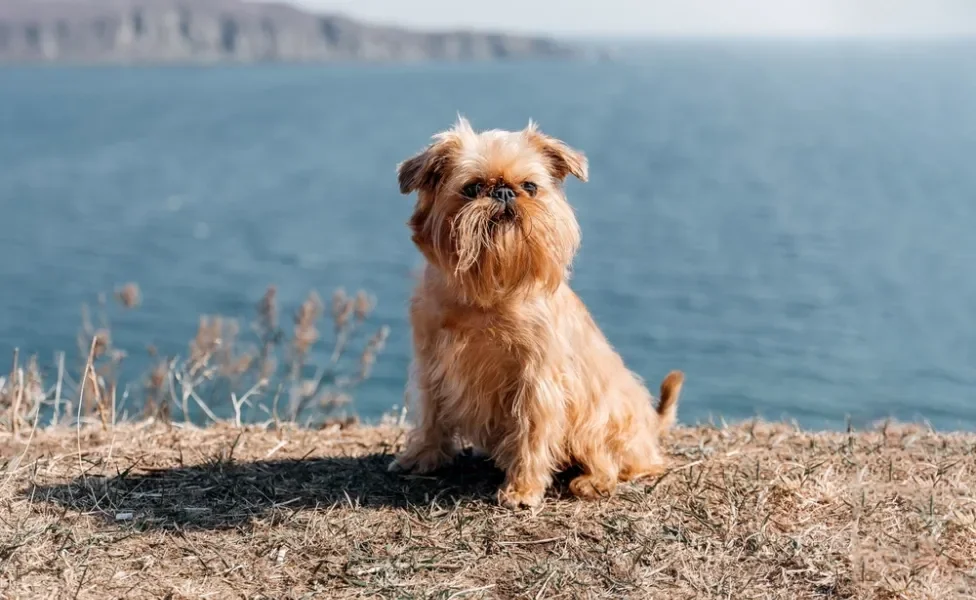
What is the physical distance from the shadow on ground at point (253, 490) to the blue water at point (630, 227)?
3.97 ft

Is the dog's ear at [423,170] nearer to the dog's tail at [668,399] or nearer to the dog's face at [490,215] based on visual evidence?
the dog's face at [490,215]

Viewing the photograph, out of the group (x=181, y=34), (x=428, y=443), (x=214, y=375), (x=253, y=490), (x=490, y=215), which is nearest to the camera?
(x=490, y=215)

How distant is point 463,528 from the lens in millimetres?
5094

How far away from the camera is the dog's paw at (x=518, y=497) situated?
533cm

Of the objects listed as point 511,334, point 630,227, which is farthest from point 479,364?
point 630,227

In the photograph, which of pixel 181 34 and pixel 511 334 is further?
pixel 181 34

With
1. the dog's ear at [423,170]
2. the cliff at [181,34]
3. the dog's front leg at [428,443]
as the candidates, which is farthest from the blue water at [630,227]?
the cliff at [181,34]

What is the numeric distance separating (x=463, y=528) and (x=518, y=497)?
0.39 m

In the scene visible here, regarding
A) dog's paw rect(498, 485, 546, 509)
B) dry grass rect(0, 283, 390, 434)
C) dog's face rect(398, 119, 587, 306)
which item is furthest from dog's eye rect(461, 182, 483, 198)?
dry grass rect(0, 283, 390, 434)

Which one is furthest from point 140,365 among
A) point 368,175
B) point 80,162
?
point 80,162

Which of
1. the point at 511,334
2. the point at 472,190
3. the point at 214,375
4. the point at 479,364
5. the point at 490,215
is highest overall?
the point at 472,190

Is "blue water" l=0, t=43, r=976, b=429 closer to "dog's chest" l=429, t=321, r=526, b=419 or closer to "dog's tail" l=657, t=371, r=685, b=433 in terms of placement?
"dog's chest" l=429, t=321, r=526, b=419

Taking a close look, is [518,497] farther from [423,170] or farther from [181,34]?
[181,34]

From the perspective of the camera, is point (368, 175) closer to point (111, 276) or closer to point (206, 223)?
point (206, 223)
